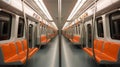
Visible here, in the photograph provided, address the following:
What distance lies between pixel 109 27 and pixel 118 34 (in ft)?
1.88

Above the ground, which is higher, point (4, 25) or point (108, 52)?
point (4, 25)

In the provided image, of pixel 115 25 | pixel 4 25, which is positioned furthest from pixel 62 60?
pixel 4 25

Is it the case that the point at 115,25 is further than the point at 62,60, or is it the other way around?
the point at 62,60

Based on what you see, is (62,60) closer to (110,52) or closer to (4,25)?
(110,52)

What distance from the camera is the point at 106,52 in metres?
4.12

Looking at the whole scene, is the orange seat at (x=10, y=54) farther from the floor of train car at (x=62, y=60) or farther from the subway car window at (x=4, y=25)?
the floor of train car at (x=62, y=60)

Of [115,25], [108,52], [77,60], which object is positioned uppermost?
[115,25]

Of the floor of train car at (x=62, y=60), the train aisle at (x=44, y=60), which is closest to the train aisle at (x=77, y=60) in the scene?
the floor of train car at (x=62, y=60)

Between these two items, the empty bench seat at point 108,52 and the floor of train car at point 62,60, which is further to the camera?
the floor of train car at point 62,60

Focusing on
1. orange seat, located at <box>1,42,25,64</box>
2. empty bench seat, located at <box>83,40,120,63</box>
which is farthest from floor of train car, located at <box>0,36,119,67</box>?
orange seat, located at <box>1,42,25,64</box>

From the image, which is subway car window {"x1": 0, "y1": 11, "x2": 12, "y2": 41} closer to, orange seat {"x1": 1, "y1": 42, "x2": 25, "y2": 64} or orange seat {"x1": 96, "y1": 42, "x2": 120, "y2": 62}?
orange seat {"x1": 1, "y1": 42, "x2": 25, "y2": 64}

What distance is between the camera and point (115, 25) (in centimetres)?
394

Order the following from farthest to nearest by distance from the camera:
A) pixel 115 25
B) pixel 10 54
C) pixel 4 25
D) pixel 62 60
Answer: pixel 62 60
pixel 115 25
pixel 4 25
pixel 10 54

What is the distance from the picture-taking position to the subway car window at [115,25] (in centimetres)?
375
